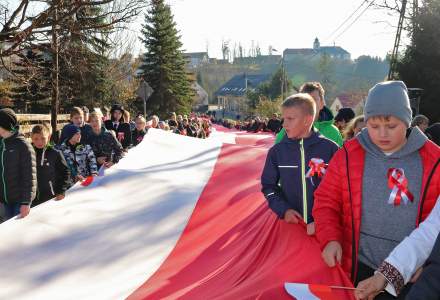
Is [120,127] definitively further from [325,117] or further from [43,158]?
Result: [325,117]

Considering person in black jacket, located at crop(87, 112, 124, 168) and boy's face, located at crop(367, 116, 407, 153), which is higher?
boy's face, located at crop(367, 116, 407, 153)

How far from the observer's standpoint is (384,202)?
8.00ft

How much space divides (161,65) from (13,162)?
42321mm

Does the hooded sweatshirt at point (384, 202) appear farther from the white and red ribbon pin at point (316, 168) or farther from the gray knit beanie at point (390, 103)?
the white and red ribbon pin at point (316, 168)

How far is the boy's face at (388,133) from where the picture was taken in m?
2.42

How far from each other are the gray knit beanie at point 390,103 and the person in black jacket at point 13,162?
3.65 meters

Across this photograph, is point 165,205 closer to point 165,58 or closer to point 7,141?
point 7,141

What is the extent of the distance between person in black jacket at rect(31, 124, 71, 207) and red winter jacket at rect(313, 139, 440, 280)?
3.78 meters

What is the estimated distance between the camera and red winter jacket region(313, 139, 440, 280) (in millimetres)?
2504

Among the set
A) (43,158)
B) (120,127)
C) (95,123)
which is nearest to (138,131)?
(120,127)

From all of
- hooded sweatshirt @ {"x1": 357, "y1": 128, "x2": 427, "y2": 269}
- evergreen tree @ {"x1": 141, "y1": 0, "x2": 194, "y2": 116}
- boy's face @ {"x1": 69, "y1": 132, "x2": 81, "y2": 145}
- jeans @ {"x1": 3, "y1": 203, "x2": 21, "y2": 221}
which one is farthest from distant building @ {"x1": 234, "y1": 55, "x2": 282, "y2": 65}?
hooded sweatshirt @ {"x1": 357, "y1": 128, "x2": 427, "y2": 269}

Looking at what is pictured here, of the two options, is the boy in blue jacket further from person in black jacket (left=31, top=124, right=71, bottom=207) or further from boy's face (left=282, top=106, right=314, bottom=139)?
person in black jacket (left=31, top=124, right=71, bottom=207)

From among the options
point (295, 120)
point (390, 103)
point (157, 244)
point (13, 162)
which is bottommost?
point (157, 244)

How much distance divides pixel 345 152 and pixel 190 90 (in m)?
48.4
